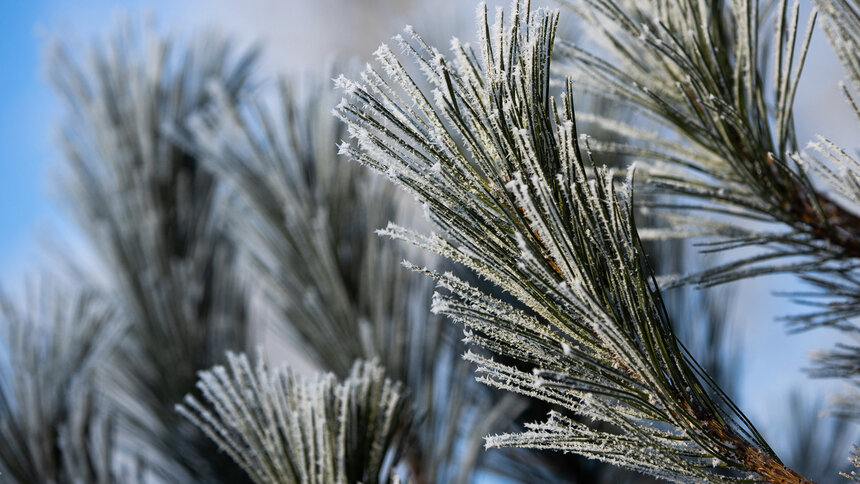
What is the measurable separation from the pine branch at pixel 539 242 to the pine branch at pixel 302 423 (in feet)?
0.32

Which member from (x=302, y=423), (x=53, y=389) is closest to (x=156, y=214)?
(x=53, y=389)

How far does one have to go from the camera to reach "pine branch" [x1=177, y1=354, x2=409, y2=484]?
299 mm

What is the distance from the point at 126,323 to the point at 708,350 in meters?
0.46

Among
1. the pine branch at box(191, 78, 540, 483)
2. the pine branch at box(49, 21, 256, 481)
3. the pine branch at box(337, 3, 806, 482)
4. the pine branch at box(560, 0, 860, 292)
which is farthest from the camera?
the pine branch at box(49, 21, 256, 481)

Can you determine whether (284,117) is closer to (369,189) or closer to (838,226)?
(369,189)

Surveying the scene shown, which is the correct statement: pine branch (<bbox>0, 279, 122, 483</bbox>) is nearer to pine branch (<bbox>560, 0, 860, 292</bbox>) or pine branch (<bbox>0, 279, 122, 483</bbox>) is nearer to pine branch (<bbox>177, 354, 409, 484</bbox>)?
pine branch (<bbox>177, 354, 409, 484</bbox>)

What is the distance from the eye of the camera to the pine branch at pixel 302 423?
0.98ft

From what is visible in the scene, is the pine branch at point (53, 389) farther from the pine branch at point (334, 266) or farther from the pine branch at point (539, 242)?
the pine branch at point (539, 242)

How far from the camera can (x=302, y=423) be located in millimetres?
303

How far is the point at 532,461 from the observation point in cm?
58

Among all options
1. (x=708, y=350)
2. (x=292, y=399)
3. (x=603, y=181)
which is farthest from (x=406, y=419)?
(x=708, y=350)

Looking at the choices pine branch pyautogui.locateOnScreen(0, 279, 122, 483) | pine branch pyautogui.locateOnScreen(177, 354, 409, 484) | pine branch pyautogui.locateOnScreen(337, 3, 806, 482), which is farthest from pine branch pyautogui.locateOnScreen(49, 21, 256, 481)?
pine branch pyautogui.locateOnScreen(337, 3, 806, 482)

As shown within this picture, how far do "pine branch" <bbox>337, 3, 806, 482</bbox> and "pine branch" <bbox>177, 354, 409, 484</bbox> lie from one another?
0.10 m

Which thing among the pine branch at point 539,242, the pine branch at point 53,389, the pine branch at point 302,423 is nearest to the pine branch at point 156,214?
the pine branch at point 53,389
